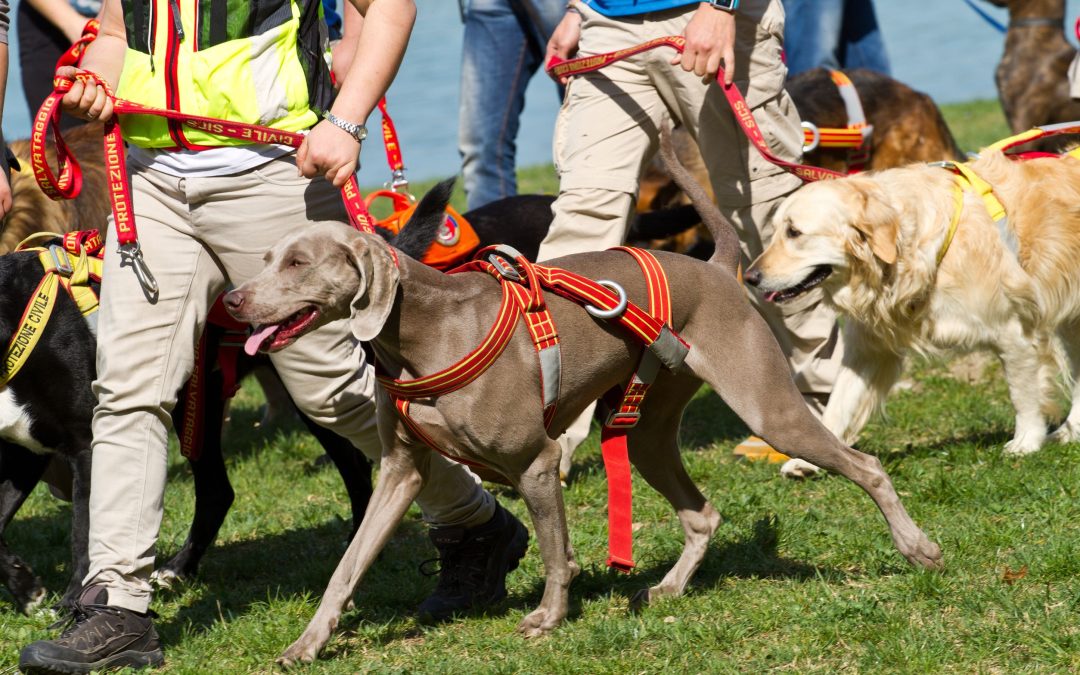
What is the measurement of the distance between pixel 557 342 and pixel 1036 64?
571cm

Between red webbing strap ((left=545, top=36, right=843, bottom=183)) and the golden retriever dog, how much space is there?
0.12 m

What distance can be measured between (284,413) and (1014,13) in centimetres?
516

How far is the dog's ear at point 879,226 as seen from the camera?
477 centimetres

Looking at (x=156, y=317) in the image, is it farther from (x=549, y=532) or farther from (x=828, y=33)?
(x=828, y=33)

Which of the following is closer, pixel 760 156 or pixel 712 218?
pixel 712 218

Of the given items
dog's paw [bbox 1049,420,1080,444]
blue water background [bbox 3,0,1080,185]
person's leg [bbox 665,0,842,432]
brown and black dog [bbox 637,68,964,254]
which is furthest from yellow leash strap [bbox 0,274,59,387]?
blue water background [bbox 3,0,1080,185]

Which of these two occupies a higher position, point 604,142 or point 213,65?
point 213,65

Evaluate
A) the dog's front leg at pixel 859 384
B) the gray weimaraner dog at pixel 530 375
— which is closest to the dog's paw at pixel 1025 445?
the dog's front leg at pixel 859 384

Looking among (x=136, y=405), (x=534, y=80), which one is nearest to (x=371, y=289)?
(x=136, y=405)

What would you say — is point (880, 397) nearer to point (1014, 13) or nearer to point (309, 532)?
point (309, 532)

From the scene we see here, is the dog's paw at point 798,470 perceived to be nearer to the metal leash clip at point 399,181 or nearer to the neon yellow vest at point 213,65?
the metal leash clip at point 399,181

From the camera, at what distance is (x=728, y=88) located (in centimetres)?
468

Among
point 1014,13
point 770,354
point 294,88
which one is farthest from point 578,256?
point 1014,13

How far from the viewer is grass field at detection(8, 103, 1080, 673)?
346 cm
